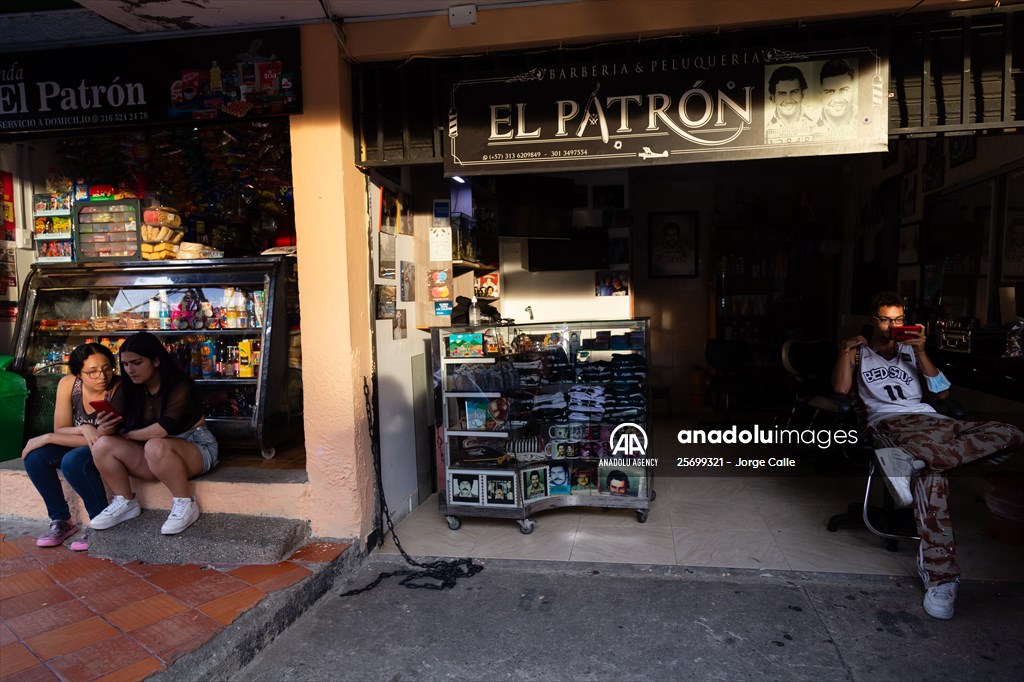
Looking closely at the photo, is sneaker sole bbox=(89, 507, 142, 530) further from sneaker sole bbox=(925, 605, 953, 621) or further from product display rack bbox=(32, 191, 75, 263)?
sneaker sole bbox=(925, 605, 953, 621)

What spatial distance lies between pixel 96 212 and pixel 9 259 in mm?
884

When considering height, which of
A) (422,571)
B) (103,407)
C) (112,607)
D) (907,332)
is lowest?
(422,571)

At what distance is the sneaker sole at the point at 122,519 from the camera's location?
11.8 ft

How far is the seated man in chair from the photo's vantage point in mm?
2971

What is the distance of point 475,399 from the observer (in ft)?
13.4

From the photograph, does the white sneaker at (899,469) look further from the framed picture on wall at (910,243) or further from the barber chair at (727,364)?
the barber chair at (727,364)

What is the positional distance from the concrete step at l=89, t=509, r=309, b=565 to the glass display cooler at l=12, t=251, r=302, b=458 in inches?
28.8

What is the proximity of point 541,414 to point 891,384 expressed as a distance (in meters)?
2.15

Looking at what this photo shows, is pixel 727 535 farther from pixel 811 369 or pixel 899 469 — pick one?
pixel 811 369

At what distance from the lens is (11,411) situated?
167 inches

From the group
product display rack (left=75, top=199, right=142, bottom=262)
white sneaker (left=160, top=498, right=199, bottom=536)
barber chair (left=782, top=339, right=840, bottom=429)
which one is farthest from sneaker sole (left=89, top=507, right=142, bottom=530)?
barber chair (left=782, top=339, right=840, bottom=429)

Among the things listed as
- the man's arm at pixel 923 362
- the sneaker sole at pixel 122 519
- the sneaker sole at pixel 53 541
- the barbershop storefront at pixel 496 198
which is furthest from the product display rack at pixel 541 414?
the sneaker sole at pixel 53 541

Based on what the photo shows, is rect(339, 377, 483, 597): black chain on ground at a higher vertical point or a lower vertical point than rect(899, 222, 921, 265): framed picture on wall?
lower

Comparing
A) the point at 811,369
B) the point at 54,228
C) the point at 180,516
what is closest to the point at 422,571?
the point at 180,516
